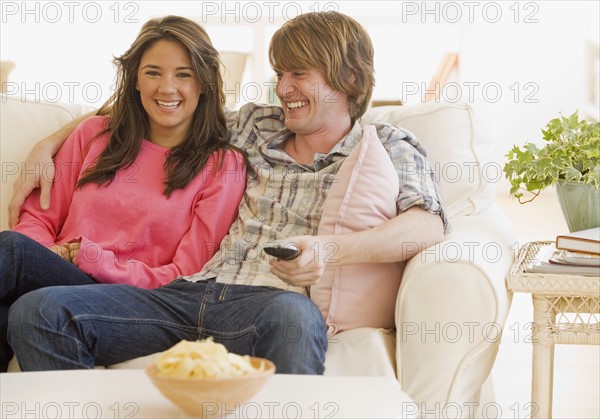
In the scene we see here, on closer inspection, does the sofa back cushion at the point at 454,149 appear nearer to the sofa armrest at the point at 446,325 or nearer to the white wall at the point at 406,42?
the sofa armrest at the point at 446,325

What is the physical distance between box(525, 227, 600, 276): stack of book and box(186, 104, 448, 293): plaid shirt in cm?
25

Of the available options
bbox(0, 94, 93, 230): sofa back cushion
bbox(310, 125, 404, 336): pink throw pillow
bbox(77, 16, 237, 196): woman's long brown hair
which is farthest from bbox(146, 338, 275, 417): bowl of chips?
bbox(0, 94, 93, 230): sofa back cushion

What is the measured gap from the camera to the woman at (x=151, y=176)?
2307 millimetres

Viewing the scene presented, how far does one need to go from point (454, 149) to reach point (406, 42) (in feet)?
12.6

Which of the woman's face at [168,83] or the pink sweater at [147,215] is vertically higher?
the woman's face at [168,83]

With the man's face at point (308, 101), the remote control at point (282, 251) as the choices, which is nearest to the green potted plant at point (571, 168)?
the man's face at point (308, 101)

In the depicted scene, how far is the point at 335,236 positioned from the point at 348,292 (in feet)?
0.44

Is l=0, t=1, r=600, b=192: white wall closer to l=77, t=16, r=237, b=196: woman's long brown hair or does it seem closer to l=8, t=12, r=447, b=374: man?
l=77, t=16, r=237, b=196: woman's long brown hair

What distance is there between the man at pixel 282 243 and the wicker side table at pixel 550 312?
24cm

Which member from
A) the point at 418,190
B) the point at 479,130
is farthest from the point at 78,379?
the point at 479,130

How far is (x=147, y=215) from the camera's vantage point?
234 cm

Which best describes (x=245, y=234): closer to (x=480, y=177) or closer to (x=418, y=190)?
(x=418, y=190)

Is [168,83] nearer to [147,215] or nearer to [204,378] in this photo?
[147,215]

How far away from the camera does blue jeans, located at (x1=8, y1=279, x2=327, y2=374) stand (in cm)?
191
